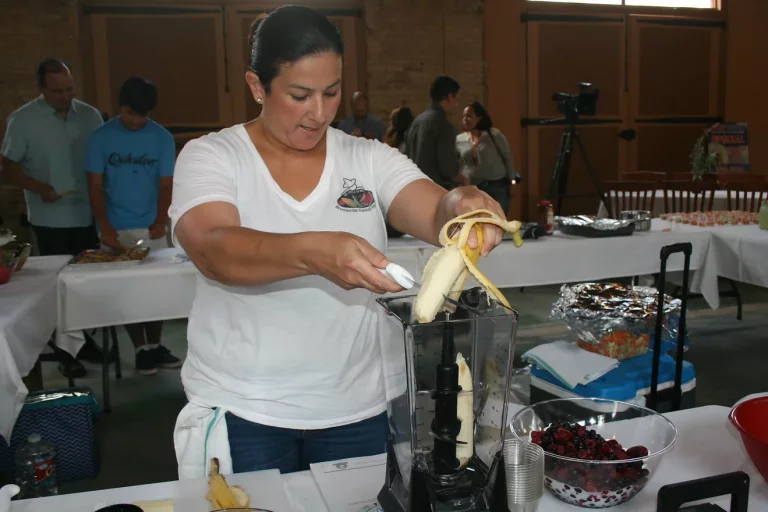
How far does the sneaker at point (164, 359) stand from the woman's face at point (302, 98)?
126 inches

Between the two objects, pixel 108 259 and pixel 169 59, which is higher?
pixel 169 59

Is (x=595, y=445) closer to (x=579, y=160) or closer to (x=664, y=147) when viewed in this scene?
(x=579, y=160)

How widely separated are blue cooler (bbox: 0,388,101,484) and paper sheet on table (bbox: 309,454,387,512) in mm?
1996

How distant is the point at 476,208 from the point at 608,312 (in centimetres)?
167

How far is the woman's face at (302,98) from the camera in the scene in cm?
132

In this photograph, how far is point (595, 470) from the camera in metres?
1.10

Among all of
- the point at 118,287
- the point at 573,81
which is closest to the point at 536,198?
the point at 573,81

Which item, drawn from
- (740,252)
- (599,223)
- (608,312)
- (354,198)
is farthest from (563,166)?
(354,198)

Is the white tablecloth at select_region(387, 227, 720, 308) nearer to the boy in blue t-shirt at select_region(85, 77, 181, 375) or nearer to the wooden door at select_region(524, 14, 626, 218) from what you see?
the boy in blue t-shirt at select_region(85, 77, 181, 375)

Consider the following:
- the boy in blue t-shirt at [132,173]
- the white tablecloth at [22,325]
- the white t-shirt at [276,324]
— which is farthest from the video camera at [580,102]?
the white t-shirt at [276,324]

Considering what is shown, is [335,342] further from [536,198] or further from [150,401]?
[536,198]

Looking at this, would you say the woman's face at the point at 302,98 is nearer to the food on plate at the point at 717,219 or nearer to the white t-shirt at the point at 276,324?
the white t-shirt at the point at 276,324

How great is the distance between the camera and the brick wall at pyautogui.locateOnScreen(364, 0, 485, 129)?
24.1 feet

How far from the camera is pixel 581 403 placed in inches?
52.7
